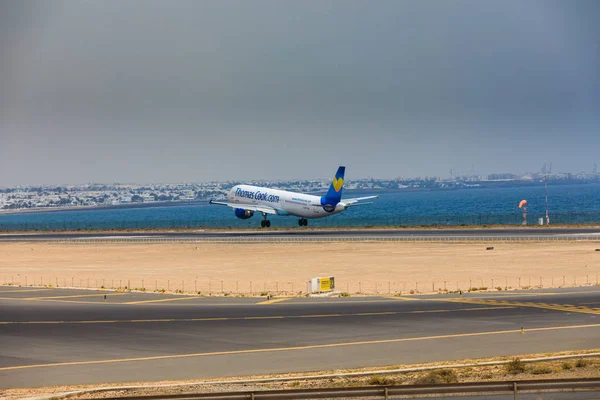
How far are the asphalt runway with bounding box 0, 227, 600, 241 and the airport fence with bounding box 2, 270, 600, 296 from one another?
42.7 meters

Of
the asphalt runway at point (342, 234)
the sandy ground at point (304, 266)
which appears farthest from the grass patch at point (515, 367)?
the asphalt runway at point (342, 234)

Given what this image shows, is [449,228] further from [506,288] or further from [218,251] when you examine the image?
[506,288]

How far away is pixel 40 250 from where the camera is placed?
390 feet

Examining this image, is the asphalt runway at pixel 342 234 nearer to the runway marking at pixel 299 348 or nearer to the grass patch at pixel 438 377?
the runway marking at pixel 299 348

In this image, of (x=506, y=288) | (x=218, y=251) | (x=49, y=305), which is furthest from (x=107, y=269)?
(x=506, y=288)

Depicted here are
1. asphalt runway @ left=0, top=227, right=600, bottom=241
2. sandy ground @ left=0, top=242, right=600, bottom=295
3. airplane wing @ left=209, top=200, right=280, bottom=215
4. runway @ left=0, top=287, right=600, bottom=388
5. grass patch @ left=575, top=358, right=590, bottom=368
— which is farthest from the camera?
airplane wing @ left=209, top=200, right=280, bottom=215

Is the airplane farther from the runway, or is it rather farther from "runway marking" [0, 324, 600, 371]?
"runway marking" [0, 324, 600, 371]

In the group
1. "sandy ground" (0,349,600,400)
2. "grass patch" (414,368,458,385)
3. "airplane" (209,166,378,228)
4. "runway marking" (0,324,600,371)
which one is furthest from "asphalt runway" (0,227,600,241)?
"grass patch" (414,368,458,385)

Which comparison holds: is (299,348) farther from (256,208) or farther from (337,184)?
(256,208)

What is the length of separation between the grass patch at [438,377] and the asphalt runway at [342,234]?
80715mm

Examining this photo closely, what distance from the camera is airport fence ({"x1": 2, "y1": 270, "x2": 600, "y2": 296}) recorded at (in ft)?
209

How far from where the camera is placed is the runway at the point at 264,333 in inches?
1441

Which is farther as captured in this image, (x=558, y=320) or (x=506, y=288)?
(x=506, y=288)

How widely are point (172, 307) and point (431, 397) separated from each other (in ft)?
99.5
